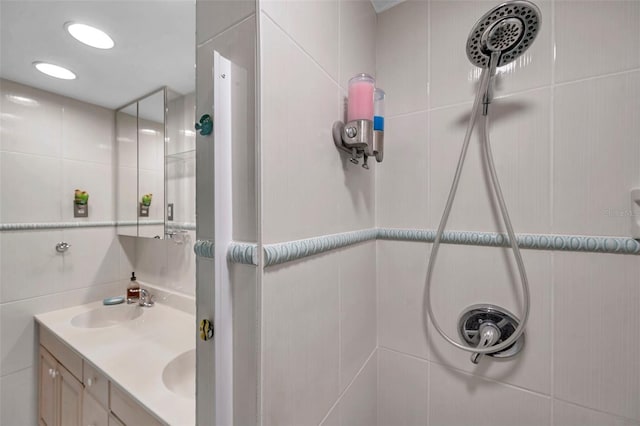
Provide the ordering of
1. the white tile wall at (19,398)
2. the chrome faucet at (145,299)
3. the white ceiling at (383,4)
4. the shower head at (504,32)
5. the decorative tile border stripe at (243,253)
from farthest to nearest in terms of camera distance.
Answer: the chrome faucet at (145,299), the white tile wall at (19,398), the white ceiling at (383,4), the shower head at (504,32), the decorative tile border stripe at (243,253)

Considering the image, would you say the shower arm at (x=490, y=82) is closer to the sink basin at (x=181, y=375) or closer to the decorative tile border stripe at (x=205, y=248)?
the decorative tile border stripe at (x=205, y=248)

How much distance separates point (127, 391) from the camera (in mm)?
673

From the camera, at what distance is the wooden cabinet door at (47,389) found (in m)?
1.02

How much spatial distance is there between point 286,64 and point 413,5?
30.1 inches

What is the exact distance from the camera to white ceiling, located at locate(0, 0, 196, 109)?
652 millimetres

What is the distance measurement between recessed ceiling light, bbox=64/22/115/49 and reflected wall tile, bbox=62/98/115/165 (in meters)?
0.48

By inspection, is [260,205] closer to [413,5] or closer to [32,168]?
[413,5]

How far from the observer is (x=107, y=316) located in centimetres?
128

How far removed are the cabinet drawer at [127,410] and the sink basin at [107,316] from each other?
55 cm

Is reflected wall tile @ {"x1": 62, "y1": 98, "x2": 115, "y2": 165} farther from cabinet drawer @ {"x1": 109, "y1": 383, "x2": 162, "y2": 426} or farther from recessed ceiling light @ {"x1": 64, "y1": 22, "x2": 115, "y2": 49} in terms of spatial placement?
cabinet drawer @ {"x1": 109, "y1": 383, "x2": 162, "y2": 426}

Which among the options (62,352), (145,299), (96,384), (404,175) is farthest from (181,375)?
(404,175)

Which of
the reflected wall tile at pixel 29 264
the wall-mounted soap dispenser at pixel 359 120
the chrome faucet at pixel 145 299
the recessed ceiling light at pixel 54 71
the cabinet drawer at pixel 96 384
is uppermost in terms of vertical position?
the recessed ceiling light at pixel 54 71

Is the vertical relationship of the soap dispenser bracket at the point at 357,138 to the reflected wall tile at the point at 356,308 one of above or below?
above

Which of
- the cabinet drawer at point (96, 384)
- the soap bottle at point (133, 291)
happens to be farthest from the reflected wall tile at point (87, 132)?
the cabinet drawer at point (96, 384)
